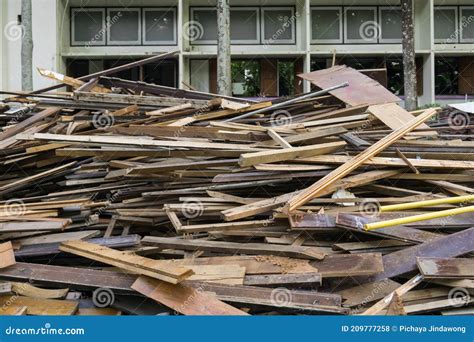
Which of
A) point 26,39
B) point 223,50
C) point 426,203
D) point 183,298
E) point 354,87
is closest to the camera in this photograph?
point 183,298

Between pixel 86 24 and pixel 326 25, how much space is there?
930 centimetres

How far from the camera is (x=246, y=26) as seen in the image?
20000 millimetres

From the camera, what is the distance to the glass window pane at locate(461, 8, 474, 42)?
20219 mm

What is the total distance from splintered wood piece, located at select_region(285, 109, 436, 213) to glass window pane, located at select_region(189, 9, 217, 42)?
615 inches

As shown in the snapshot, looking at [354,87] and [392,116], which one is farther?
[354,87]

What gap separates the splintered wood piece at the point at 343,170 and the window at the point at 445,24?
55.1ft

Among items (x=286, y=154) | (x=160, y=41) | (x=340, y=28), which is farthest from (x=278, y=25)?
(x=286, y=154)

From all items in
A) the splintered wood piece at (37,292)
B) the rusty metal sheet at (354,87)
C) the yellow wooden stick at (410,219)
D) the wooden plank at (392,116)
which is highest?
the rusty metal sheet at (354,87)

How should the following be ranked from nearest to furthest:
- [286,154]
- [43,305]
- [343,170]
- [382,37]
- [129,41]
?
1. [43,305]
2. [343,170]
3. [286,154]
4. [129,41]
5. [382,37]

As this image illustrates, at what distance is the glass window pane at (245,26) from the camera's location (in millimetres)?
19906

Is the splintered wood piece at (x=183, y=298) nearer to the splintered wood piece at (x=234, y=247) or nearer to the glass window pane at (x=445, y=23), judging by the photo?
the splintered wood piece at (x=234, y=247)

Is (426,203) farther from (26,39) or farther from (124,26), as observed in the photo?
(124,26)

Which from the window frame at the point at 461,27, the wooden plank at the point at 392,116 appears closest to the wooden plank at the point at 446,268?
the wooden plank at the point at 392,116

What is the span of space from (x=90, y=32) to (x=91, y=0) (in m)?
1.18
